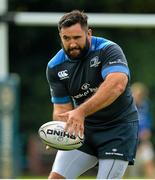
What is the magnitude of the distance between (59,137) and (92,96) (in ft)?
1.38

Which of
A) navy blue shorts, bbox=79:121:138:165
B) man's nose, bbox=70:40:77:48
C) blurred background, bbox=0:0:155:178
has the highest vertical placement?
man's nose, bbox=70:40:77:48

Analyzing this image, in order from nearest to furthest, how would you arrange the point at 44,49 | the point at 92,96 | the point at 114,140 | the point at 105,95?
the point at 105,95, the point at 92,96, the point at 114,140, the point at 44,49

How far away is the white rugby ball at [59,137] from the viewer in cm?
654

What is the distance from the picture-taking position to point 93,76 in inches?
265

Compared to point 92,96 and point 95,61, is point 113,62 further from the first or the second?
point 92,96

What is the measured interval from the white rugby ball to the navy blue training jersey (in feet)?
1.18

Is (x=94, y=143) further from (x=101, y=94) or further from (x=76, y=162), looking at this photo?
(x=101, y=94)

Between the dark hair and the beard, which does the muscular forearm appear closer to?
the beard

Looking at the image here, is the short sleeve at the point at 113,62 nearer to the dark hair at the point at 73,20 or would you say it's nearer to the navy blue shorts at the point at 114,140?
the dark hair at the point at 73,20

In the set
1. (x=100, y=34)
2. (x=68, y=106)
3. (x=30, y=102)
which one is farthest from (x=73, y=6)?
(x=68, y=106)

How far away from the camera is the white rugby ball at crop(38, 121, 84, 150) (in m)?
6.54

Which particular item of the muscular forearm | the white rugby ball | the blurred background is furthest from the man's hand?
the blurred background

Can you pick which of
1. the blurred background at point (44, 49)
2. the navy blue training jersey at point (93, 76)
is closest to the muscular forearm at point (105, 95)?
the navy blue training jersey at point (93, 76)

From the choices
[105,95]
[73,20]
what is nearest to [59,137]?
[105,95]
